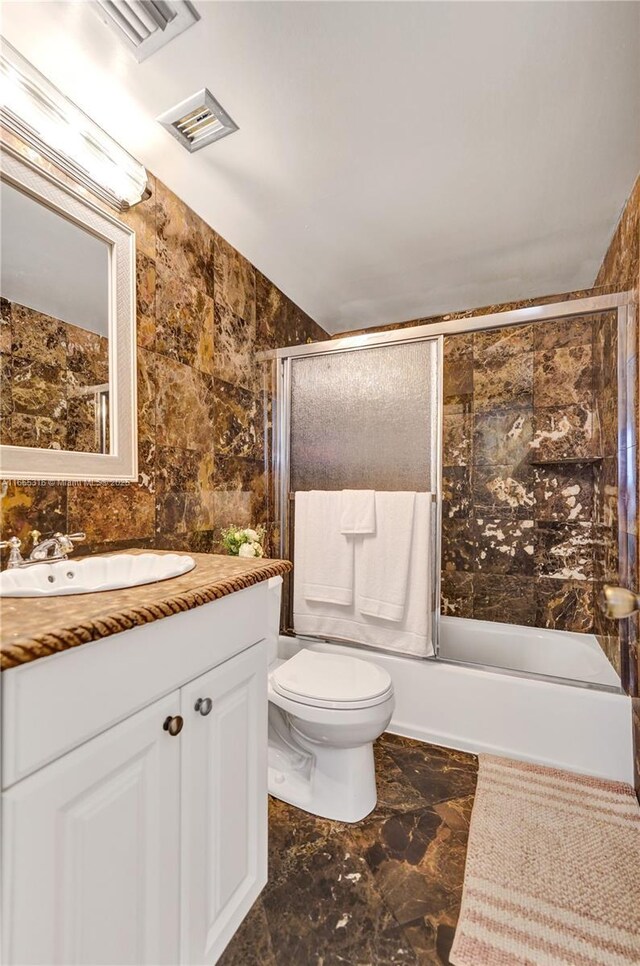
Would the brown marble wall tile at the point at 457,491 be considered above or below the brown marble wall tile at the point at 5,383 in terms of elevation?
below

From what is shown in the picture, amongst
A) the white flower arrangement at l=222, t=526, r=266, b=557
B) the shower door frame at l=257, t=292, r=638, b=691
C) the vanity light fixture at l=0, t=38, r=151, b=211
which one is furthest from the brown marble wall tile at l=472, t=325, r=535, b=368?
the vanity light fixture at l=0, t=38, r=151, b=211

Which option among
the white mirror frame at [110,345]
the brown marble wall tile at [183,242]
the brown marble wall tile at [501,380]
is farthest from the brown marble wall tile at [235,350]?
the brown marble wall tile at [501,380]

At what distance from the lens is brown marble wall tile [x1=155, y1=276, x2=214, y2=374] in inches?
66.9

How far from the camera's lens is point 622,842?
1401mm

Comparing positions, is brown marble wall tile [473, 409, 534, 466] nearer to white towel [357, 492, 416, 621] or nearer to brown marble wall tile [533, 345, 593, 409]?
brown marble wall tile [533, 345, 593, 409]

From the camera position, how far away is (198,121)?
1.42 metres

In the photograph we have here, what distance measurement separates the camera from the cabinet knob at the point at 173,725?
840 millimetres

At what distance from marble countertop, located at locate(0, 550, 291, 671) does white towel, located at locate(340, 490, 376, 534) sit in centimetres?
103

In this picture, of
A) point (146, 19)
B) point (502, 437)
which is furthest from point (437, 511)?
point (146, 19)

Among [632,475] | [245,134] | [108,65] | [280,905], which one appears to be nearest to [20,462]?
[108,65]

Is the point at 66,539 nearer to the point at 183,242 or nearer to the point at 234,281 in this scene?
the point at 183,242

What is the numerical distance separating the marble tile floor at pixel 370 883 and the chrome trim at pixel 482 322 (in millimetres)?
1874

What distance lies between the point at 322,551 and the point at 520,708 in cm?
108

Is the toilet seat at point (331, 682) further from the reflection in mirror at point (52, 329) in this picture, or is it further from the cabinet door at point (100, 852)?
the reflection in mirror at point (52, 329)
